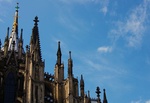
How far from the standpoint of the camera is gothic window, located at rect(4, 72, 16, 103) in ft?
117

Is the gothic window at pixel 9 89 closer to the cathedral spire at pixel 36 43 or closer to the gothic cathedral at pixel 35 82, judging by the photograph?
the gothic cathedral at pixel 35 82

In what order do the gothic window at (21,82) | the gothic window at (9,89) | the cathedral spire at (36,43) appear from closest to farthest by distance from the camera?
1. the gothic window at (9,89)
2. the gothic window at (21,82)
3. the cathedral spire at (36,43)

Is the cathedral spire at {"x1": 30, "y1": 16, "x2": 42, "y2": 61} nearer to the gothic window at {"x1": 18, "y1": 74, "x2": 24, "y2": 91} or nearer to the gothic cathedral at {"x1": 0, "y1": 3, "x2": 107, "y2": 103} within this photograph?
the gothic cathedral at {"x1": 0, "y1": 3, "x2": 107, "y2": 103}

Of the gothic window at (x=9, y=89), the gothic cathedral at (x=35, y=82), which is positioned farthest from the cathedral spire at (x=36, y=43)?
the gothic window at (x=9, y=89)

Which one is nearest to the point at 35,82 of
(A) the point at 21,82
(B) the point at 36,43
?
(A) the point at 21,82

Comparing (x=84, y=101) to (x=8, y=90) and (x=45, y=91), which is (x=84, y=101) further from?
(x=8, y=90)

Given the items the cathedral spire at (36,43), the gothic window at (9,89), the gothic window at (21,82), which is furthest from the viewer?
the cathedral spire at (36,43)

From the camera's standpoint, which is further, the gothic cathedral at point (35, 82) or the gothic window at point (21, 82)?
the gothic window at point (21, 82)

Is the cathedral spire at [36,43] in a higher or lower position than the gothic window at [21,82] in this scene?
higher

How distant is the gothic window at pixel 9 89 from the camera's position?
35794 mm

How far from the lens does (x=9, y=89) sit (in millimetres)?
36656

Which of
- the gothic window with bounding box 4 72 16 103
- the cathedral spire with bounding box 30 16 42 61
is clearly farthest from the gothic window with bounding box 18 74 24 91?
the cathedral spire with bounding box 30 16 42 61

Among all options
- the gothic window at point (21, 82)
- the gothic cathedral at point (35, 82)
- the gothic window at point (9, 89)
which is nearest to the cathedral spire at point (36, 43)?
the gothic cathedral at point (35, 82)

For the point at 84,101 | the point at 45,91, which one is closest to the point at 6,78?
the point at 45,91
